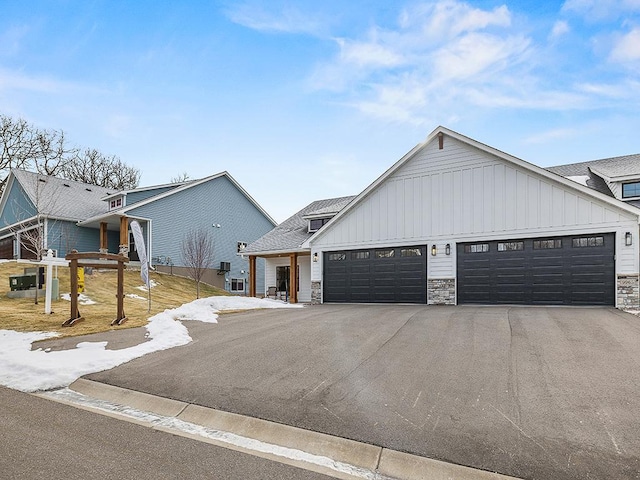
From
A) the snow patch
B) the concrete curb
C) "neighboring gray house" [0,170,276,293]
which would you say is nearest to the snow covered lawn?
the concrete curb

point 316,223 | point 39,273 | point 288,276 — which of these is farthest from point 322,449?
point 288,276

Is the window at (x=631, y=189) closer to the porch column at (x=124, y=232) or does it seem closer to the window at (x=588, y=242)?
the window at (x=588, y=242)

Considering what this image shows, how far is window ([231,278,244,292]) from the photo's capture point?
29.6m

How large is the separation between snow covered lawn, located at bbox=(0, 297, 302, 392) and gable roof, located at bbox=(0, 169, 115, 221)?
1889 centimetres

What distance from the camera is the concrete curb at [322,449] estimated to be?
339 centimetres

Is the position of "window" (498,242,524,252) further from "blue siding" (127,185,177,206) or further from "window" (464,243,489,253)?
"blue siding" (127,185,177,206)

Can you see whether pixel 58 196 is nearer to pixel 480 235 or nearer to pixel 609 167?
pixel 480 235

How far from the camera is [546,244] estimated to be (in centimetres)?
1329

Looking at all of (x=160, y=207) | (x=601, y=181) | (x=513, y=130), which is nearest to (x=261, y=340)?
(x=513, y=130)

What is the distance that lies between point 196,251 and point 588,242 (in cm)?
2190

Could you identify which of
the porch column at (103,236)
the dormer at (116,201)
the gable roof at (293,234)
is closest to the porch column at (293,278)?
the gable roof at (293,234)

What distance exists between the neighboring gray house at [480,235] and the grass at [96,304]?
795 centimetres

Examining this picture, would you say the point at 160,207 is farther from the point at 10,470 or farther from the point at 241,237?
the point at 10,470

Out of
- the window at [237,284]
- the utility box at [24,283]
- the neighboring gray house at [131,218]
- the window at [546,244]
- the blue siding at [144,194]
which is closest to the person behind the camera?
the window at [546,244]
